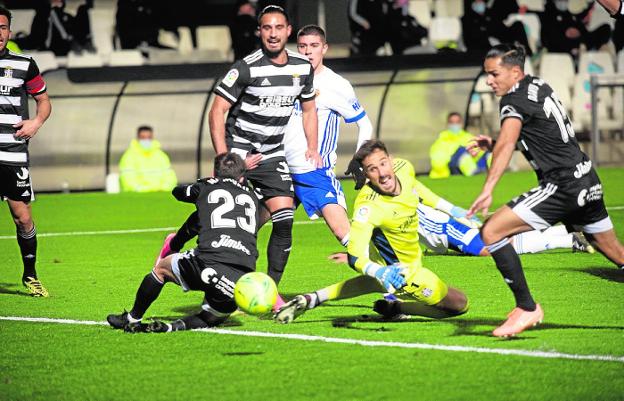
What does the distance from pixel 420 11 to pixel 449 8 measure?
137 cm

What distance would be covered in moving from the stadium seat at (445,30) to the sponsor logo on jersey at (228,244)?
19.8 meters

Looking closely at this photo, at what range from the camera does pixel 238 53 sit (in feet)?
85.1

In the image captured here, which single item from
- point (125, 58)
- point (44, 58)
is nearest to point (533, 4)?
point (125, 58)

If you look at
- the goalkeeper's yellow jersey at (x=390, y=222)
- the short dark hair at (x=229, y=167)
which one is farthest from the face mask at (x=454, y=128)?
the short dark hair at (x=229, y=167)

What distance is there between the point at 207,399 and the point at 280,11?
3952 mm

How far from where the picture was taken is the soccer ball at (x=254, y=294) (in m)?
8.13

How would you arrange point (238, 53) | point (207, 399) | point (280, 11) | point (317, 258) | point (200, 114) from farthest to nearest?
1. point (238, 53)
2. point (200, 114)
3. point (317, 258)
4. point (280, 11)
5. point (207, 399)

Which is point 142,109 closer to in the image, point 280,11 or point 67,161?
point 67,161

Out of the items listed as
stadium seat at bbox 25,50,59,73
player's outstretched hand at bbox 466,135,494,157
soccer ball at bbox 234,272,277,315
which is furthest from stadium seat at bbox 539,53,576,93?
soccer ball at bbox 234,272,277,315

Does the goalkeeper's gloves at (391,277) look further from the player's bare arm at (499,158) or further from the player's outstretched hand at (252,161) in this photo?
the player's outstretched hand at (252,161)

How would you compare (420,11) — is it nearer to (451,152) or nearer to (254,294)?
(451,152)

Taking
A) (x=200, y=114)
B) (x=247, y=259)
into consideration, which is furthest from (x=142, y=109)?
(x=247, y=259)

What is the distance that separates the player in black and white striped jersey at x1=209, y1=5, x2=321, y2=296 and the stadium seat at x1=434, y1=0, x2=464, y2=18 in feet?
64.4

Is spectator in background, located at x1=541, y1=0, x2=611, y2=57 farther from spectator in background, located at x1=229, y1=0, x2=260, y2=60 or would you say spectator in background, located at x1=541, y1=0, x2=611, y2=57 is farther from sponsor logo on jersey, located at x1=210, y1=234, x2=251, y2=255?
sponsor logo on jersey, located at x1=210, y1=234, x2=251, y2=255
